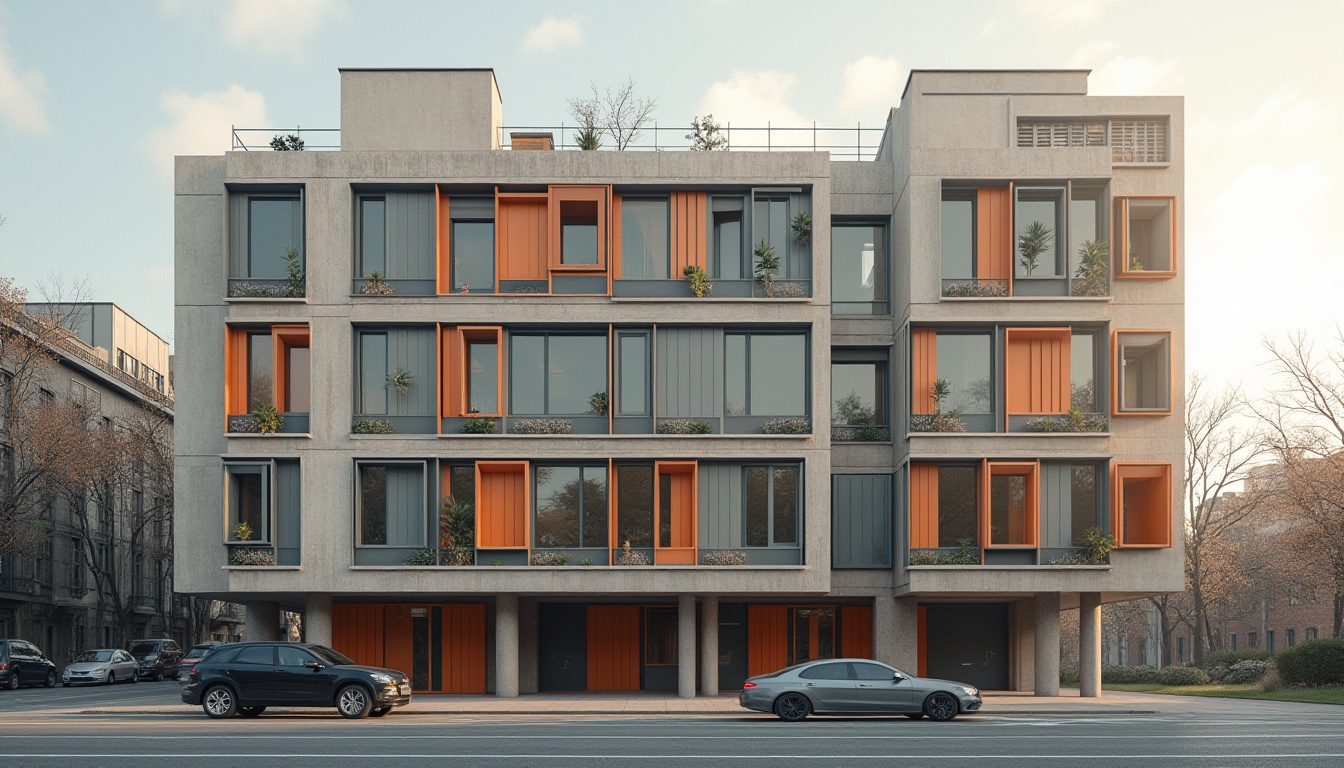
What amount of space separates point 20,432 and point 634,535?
32495mm

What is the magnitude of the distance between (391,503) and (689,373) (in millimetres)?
8740

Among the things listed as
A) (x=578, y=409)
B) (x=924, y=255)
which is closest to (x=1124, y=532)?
(x=924, y=255)

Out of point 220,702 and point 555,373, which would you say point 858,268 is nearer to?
point 555,373

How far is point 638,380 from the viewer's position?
3253 centimetres

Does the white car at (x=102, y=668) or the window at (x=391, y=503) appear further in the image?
the white car at (x=102, y=668)

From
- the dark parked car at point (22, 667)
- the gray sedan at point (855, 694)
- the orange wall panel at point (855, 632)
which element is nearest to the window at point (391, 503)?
the gray sedan at point (855, 694)

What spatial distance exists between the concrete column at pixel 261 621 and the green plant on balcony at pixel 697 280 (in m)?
16.5

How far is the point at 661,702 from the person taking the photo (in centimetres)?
3006

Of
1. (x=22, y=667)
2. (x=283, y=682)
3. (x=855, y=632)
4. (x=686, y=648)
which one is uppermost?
(x=283, y=682)

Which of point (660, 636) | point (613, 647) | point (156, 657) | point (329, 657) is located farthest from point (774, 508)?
point (156, 657)

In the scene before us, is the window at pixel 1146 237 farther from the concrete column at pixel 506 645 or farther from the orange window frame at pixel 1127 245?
the concrete column at pixel 506 645

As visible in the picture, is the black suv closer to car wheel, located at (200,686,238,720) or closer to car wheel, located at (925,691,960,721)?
car wheel, located at (200,686,238,720)

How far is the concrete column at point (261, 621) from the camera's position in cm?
3634

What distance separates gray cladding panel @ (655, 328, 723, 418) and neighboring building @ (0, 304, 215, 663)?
3080cm
